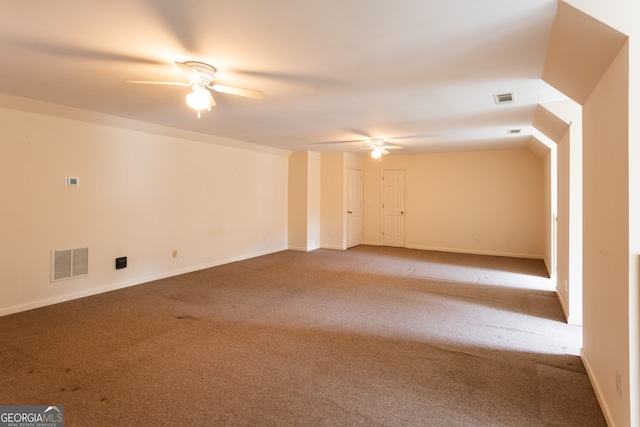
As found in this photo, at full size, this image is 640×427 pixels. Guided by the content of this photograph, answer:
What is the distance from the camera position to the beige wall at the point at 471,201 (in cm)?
745

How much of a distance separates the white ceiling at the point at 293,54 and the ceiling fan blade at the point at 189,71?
4.7 inches

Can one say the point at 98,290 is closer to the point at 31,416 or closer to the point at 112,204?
the point at 112,204

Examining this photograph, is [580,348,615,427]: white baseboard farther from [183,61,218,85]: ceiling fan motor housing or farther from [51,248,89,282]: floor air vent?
[51,248,89,282]: floor air vent

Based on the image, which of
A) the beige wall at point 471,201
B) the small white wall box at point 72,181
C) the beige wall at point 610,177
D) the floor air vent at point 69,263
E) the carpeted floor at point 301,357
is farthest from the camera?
the beige wall at point 471,201

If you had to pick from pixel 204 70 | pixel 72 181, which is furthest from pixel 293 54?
pixel 72 181

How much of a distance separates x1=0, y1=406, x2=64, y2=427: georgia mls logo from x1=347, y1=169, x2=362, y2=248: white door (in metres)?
7.06

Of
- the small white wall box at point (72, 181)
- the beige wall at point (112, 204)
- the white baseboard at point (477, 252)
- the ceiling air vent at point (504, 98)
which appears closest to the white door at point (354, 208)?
the white baseboard at point (477, 252)

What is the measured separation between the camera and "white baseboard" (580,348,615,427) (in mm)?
2014

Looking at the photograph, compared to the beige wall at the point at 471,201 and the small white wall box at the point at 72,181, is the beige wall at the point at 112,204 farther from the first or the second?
the beige wall at the point at 471,201

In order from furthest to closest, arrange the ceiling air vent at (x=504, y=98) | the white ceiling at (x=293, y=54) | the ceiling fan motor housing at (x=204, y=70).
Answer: the ceiling air vent at (x=504, y=98) → the ceiling fan motor housing at (x=204, y=70) → the white ceiling at (x=293, y=54)

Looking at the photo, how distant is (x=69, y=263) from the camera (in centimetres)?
434

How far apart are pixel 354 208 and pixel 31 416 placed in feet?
24.9

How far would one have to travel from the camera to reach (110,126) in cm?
471

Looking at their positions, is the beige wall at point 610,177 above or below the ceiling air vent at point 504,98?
below
